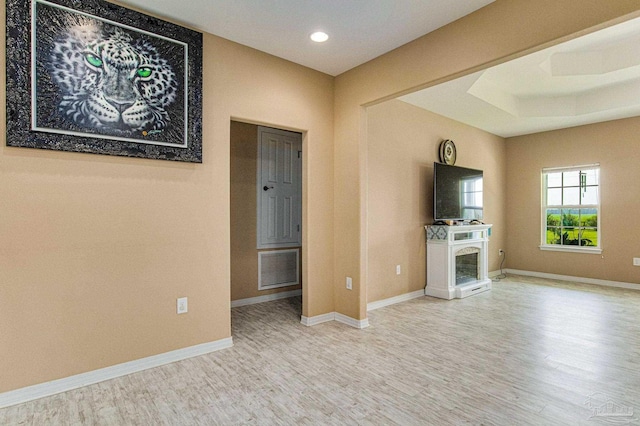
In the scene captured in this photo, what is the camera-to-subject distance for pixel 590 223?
18.6ft

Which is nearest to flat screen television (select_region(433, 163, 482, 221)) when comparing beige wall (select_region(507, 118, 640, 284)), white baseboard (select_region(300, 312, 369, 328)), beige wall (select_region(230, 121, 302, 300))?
beige wall (select_region(507, 118, 640, 284))

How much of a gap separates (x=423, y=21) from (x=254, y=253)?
319cm

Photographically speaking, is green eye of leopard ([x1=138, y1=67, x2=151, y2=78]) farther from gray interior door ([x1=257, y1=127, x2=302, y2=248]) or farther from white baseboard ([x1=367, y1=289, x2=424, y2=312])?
white baseboard ([x1=367, y1=289, x2=424, y2=312])

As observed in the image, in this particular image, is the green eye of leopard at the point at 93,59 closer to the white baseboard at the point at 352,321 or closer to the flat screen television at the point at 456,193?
the white baseboard at the point at 352,321

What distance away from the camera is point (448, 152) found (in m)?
5.22

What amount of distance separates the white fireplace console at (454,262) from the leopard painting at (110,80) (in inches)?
148

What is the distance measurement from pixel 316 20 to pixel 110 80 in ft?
5.16

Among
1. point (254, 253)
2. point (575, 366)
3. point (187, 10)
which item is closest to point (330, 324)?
point (254, 253)

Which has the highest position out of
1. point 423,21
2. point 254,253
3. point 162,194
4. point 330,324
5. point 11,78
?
point 423,21

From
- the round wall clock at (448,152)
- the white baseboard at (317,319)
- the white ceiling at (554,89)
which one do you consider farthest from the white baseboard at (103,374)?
the round wall clock at (448,152)

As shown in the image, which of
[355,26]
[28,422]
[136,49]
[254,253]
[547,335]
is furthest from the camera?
[254,253]

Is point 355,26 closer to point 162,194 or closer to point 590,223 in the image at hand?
point 162,194

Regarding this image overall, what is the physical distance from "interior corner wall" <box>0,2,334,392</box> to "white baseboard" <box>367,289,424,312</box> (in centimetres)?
191

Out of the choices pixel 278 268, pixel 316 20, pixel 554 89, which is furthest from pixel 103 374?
pixel 554 89
